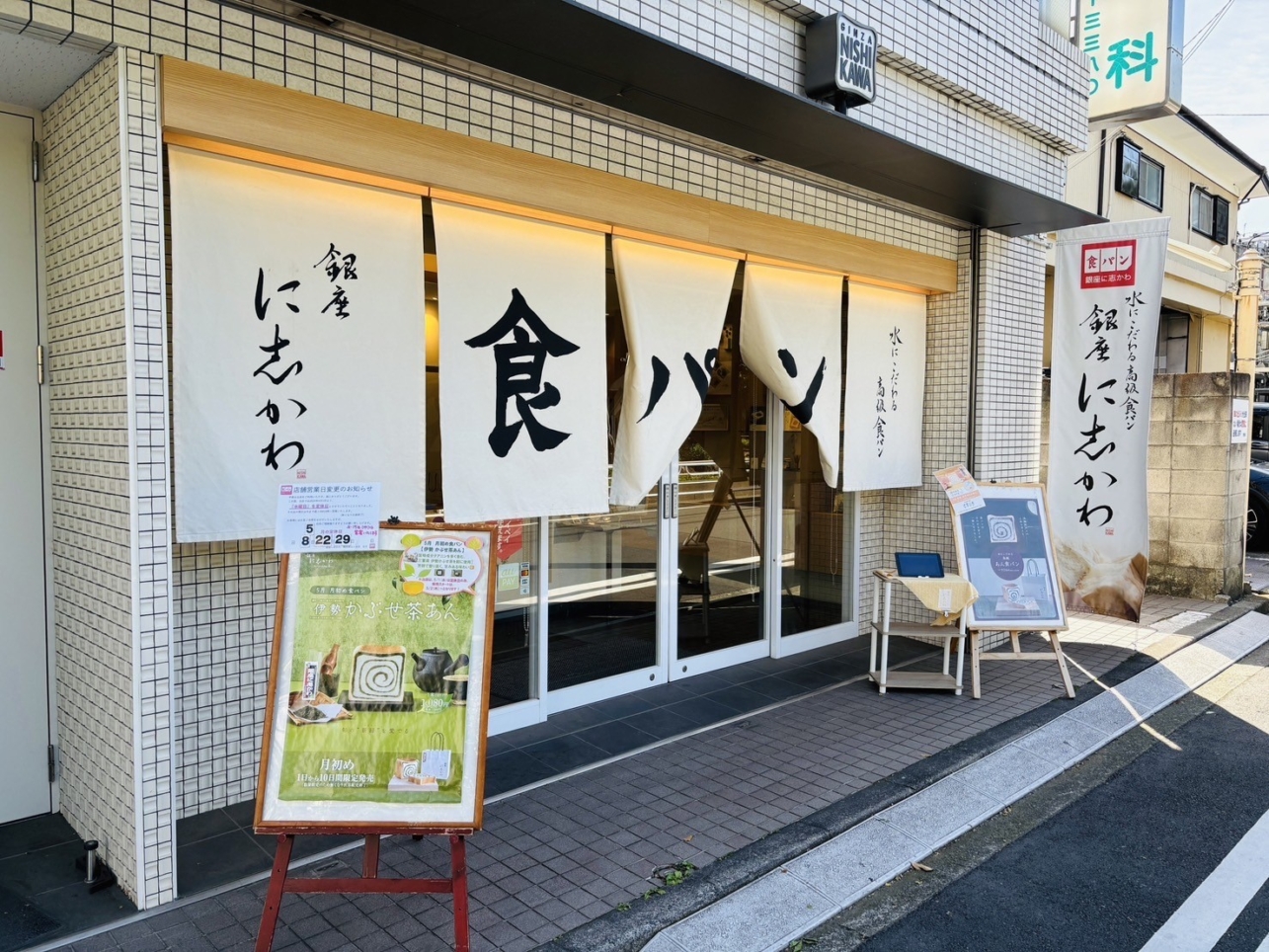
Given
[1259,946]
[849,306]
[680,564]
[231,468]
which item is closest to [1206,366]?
[849,306]

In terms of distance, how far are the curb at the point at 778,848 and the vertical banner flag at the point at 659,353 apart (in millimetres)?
2312

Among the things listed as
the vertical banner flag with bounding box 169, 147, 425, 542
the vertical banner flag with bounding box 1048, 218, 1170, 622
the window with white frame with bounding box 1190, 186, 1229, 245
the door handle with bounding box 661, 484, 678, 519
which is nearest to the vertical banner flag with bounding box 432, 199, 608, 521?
the vertical banner flag with bounding box 169, 147, 425, 542

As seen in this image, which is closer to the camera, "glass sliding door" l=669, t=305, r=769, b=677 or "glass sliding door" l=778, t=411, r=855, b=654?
"glass sliding door" l=669, t=305, r=769, b=677

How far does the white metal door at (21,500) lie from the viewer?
4234 millimetres

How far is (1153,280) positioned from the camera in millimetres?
7047

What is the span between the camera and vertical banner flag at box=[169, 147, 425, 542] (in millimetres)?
3939

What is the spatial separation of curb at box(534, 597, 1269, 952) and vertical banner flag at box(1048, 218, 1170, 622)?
1.34 m

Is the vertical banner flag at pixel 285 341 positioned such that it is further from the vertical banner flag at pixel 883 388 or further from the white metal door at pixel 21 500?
the vertical banner flag at pixel 883 388

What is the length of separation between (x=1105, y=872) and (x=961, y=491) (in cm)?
314

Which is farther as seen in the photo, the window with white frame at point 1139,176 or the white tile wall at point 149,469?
the window with white frame at point 1139,176

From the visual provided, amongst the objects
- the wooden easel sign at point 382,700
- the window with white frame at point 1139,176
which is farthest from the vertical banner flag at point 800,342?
the window with white frame at point 1139,176

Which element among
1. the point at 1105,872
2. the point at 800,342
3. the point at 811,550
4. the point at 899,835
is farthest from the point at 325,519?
the point at 811,550

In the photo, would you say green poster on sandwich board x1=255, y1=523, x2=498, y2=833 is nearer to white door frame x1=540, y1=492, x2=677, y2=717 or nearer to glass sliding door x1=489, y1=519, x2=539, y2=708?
glass sliding door x1=489, y1=519, x2=539, y2=708

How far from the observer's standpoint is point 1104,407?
7273 millimetres
